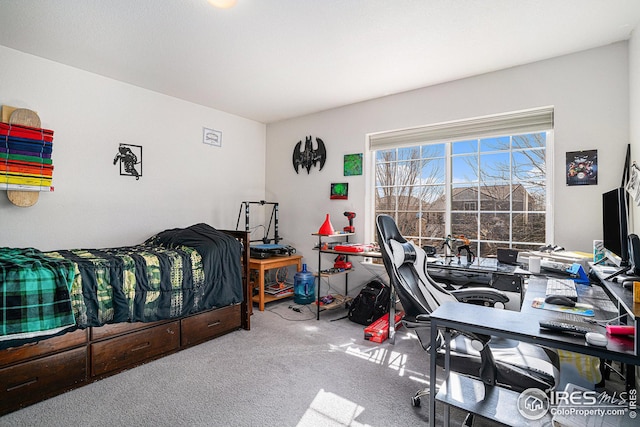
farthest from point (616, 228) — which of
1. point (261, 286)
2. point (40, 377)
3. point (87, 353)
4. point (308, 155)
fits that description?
point (40, 377)

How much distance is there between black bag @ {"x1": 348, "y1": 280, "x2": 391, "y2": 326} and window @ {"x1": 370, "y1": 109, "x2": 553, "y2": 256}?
734mm

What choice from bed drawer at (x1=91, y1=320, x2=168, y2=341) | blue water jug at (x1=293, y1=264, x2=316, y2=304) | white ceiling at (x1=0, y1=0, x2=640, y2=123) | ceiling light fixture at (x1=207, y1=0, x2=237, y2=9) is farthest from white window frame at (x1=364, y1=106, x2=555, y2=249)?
bed drawer at (x1=91, y1=320, x2=168, y2=341)

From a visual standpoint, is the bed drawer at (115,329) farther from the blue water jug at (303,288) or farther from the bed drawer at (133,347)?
the blue water jug at (303,288)

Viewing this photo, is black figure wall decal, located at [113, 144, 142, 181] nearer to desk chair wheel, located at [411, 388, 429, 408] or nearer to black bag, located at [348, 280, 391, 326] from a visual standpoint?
black bag, located at [348, 280, 391, 326]

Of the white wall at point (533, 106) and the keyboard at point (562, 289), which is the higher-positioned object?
the white wall at point (533, 106)

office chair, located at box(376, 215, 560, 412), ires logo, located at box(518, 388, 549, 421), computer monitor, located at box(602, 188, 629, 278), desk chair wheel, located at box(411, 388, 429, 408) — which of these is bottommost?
desk chair wheel, located at box(411, 388, 429, 408)

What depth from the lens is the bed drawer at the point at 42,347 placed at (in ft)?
6.00

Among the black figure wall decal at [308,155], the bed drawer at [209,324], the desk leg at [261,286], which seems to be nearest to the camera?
the bed drawer at [209,324]

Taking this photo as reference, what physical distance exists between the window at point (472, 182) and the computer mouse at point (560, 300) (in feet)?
4.96

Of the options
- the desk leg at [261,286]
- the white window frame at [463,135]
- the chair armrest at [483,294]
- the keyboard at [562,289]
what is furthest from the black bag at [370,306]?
the keyboard at [562,289]

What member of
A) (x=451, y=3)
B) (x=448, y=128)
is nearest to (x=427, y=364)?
(x=448, y=128)

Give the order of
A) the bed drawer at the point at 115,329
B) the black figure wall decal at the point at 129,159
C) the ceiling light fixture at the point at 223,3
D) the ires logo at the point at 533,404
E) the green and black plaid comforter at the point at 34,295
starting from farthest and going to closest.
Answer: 1. the black figure wall decal at the point at 129,159
2. the bed drawer at the point at 115,329
3. the ceiling light fixture at the point at 223,3
4. the green and black plaid comforter at the point at 34,295
5. the ires logo at the point at 533,404

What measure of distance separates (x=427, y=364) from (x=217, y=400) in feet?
5.02

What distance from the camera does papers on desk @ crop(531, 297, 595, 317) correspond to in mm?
1466
